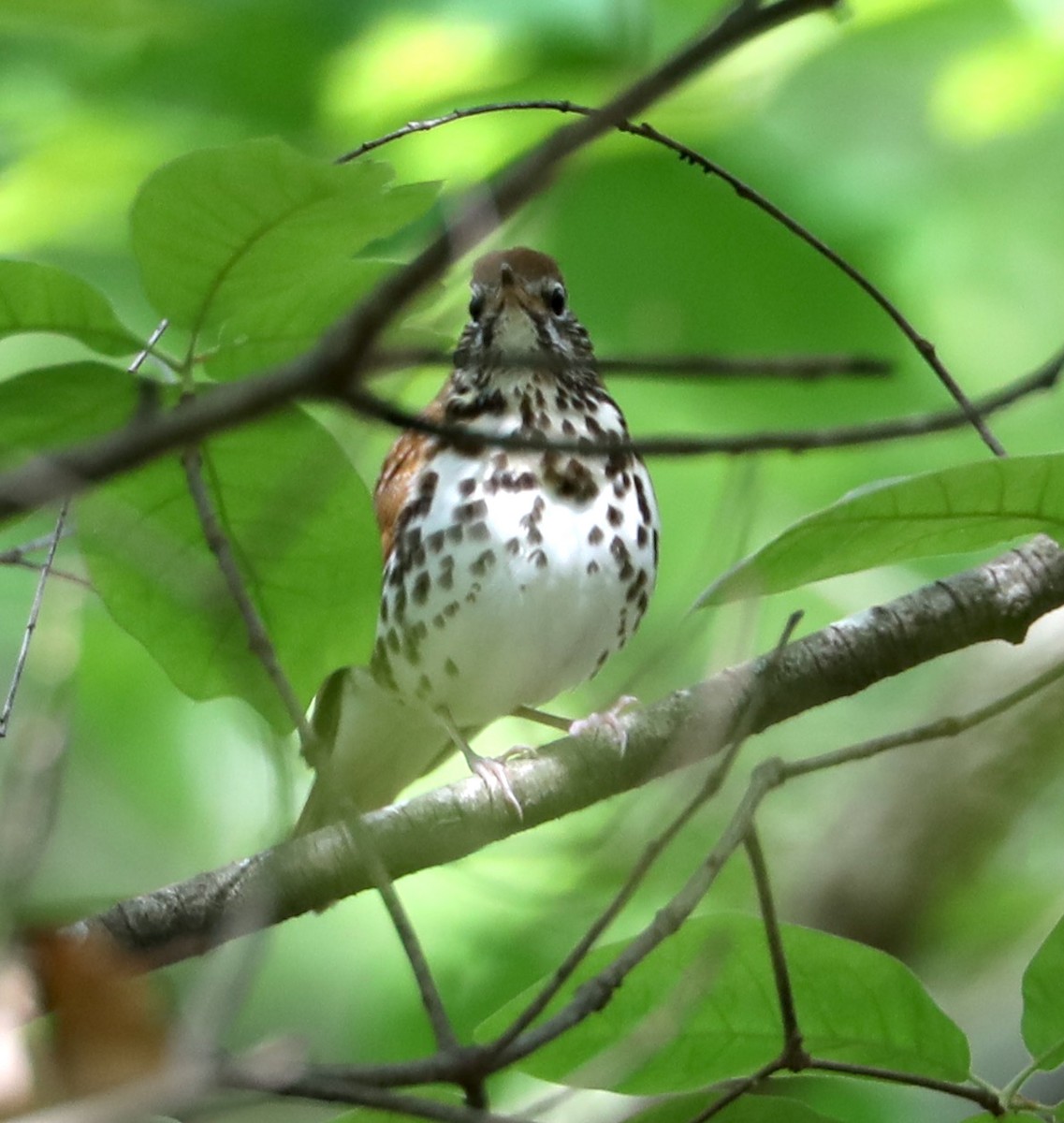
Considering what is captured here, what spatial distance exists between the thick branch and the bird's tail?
1.19 meters

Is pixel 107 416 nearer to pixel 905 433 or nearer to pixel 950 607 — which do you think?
pixel 905 433

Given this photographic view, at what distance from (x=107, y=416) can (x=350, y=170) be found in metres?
0.39

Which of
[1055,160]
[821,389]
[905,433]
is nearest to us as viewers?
[905,433]

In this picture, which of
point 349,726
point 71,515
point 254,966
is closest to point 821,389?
point 349,726

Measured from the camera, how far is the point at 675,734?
2707 millimetres

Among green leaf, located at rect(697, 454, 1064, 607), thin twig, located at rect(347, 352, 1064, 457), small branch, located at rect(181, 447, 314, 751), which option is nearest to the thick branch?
green leaf, located at rect(697, 454, 1064, 607)

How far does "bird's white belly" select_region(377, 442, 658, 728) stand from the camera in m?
3.40

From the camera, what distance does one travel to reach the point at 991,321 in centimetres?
582

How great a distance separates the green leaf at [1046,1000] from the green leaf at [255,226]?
96 centimetres

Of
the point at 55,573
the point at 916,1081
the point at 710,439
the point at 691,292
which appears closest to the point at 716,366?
the point at 710,439

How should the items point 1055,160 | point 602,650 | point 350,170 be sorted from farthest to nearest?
point 1055,160 < point 602,650 < point 350,170

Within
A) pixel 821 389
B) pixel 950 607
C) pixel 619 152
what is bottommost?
pixel 950 607

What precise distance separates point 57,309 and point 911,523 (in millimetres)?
925

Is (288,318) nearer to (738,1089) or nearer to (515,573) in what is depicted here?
(738,1089)
